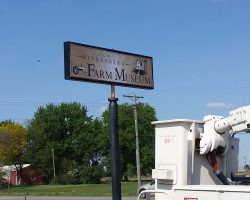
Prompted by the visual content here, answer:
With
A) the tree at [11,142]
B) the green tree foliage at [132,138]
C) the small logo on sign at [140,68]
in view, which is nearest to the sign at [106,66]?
the small logo on sign at [140,68]

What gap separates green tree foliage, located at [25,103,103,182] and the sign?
87715mm

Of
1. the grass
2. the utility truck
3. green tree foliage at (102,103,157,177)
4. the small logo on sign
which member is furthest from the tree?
the utility truck

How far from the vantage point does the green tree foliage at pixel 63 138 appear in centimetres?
9656

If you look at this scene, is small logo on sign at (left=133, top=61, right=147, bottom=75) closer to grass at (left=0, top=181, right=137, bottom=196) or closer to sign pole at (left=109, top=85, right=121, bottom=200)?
sign pole at (left=109, top=85, right=121, bottom=200)

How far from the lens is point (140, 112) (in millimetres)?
99000

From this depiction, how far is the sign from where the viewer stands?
771cm

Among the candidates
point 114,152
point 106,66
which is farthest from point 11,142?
point 114,152

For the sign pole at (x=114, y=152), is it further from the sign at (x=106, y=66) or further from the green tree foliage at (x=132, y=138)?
the green tree foliage at (x=132, y=138)

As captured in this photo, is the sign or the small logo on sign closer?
the sign

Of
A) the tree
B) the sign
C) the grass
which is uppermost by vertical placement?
the sign

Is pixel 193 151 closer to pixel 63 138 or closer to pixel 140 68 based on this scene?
pixel 140 68

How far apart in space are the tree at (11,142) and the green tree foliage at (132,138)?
1552cm

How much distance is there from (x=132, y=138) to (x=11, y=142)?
22037 mm

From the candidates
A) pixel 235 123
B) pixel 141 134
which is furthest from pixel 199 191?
pixel 141 134
